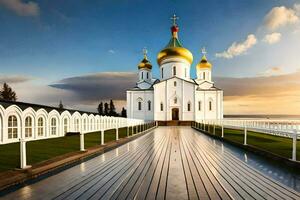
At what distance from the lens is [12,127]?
13711 mm

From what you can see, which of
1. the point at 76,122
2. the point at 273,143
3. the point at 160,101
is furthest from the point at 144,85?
the point at 273,143

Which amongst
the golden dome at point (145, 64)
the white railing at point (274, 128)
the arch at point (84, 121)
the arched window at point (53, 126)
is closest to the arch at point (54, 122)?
the arched window at point (53, 126)

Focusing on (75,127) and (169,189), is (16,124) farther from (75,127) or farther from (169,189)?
(169,189)

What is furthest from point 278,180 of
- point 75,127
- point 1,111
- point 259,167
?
point 75,127

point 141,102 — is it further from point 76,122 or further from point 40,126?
point 40,126

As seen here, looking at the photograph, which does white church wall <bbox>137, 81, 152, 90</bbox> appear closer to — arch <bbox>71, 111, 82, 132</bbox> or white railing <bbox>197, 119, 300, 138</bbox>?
Result: white railing <bbox>197, 119, 300, 138</bbox>

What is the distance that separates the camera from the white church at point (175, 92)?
138ft

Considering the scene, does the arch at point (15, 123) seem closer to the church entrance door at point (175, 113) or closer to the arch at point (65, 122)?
the arch at point (65, 122)

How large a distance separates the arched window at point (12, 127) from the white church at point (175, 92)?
95.7 ft

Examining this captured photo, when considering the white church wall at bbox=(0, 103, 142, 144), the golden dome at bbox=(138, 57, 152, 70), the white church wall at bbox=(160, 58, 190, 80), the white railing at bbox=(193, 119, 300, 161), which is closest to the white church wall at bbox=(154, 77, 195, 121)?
the white church wall at bbox=(160, 58, 190, 80)

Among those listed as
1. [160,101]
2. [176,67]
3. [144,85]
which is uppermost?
[176,67]

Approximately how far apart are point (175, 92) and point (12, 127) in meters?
31.7

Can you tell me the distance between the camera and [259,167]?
6.92 meters

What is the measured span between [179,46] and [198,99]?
39.2 ft
